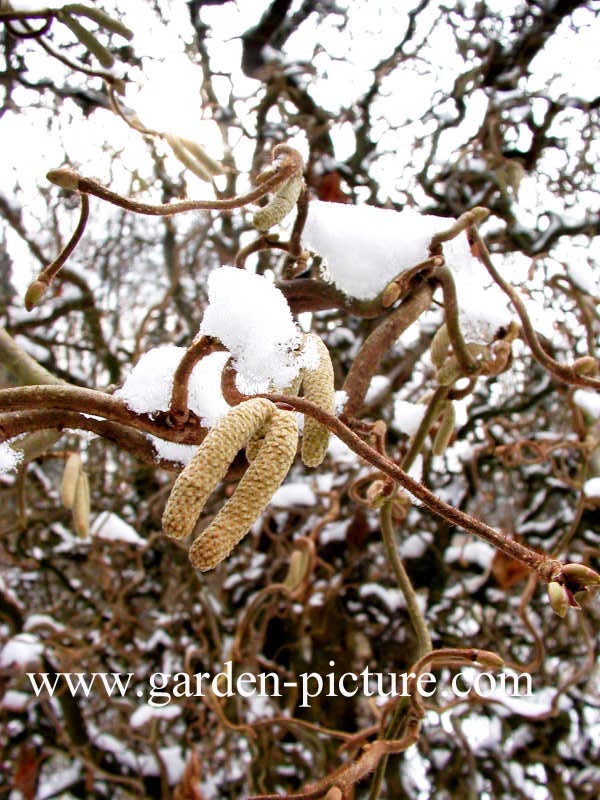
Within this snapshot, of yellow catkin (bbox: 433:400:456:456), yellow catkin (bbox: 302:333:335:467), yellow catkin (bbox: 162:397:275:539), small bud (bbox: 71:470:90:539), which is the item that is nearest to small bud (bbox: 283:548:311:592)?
small bud (bbox: 71:470:90:539)

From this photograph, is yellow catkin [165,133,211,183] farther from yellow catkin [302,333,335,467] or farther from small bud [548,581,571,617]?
small bud [548,581,571,617]

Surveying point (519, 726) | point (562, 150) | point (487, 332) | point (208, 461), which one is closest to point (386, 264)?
point (487, 332)

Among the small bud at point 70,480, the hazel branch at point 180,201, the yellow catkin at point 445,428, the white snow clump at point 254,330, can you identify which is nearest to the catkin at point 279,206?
the hazel branch at point 180,201

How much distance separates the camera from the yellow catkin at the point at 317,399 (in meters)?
0.59

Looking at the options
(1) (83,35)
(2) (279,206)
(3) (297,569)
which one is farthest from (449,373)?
(3) (297,569)

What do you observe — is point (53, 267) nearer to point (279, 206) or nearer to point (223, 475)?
point (279, 206)

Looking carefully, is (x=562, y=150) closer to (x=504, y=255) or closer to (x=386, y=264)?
(x=504, y=255)

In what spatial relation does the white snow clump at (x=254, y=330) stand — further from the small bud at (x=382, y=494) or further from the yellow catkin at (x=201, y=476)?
the small bud at (x=382, y=494)

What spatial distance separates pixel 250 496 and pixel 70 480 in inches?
36.6

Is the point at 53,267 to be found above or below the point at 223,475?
above

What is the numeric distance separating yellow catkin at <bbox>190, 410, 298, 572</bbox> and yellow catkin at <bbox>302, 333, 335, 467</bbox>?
6cm

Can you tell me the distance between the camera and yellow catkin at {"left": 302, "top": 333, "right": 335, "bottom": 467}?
0.59 meters

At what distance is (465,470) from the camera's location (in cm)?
243

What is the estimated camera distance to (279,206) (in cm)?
77
